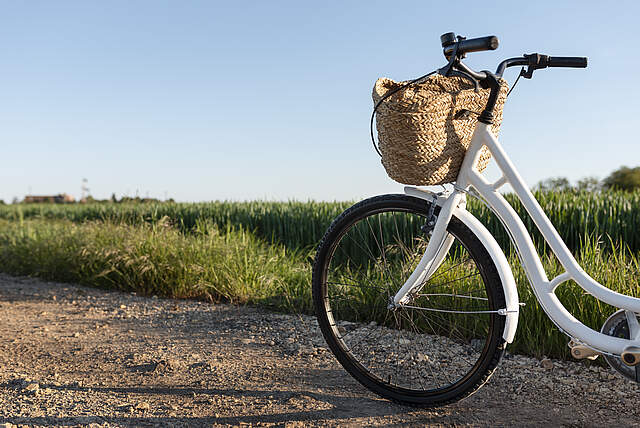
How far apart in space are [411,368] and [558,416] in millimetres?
897

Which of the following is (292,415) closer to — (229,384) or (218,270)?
(229,384)

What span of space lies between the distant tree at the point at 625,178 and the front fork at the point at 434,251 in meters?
30.6

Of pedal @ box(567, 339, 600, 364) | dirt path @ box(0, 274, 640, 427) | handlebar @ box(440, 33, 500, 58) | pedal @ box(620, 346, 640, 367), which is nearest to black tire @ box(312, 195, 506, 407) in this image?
dirt path @ box(0, 274, 640, 427)

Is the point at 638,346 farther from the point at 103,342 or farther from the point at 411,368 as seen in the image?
the point at 103,342

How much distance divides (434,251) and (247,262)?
126 inches

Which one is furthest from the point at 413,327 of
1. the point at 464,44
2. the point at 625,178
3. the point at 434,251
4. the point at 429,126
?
the point at 625,178

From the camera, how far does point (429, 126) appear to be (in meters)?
2.48

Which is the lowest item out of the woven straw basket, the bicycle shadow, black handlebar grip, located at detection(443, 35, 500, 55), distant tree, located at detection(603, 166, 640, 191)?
the bicycle shadow

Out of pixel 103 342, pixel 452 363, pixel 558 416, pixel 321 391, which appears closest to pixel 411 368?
pixel 452 363

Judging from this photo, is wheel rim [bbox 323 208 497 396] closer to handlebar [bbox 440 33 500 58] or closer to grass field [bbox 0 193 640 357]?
grass field [bbox 0 193 640 357]

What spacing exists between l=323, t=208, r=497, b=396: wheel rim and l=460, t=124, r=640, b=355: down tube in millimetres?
280

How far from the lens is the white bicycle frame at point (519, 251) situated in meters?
2.45

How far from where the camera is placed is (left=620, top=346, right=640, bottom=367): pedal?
7.80 ft

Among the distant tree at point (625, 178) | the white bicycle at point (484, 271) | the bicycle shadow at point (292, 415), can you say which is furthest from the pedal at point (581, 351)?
the distant tree at point (625, 178)
